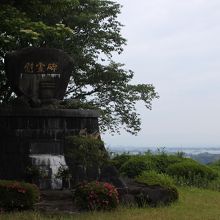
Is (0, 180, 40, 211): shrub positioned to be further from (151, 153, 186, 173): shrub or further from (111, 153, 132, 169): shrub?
(151, 153, 186, 173): shrub

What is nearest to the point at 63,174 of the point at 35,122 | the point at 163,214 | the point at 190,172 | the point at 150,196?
the point at 35,122

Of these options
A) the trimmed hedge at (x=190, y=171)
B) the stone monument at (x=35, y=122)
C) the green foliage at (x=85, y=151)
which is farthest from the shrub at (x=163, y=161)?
the green foliage at (x=85, y=151)

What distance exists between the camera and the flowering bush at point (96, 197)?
931 centimetres

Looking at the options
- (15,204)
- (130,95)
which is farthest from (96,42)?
(15,204)

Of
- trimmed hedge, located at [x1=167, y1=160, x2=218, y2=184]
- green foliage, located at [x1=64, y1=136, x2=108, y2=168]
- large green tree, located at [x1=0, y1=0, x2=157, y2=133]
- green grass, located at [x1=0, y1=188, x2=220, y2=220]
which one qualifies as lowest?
green grass, located at [x1=0, y1=188, x2=220, y2=220]

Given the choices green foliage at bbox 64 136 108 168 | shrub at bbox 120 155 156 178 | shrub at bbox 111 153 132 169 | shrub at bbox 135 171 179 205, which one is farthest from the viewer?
shrub at bbox 111 153 132 169

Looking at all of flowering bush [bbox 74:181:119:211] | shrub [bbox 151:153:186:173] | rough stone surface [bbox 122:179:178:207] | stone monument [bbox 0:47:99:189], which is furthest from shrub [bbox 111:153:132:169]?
flowering bush [bbox 74:181:119:211]

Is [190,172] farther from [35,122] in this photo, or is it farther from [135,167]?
[35,122]

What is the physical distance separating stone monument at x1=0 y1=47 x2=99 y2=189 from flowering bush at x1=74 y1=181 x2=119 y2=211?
2337mm

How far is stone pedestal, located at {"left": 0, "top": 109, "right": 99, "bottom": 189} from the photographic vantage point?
11930mm

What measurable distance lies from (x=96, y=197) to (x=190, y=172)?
7552 mm

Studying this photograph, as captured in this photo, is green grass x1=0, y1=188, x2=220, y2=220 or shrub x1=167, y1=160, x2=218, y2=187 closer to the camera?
green grass x1=0, y1=188, x2=220, y2=220

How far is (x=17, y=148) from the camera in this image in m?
12.0

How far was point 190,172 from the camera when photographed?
53.4 feet
